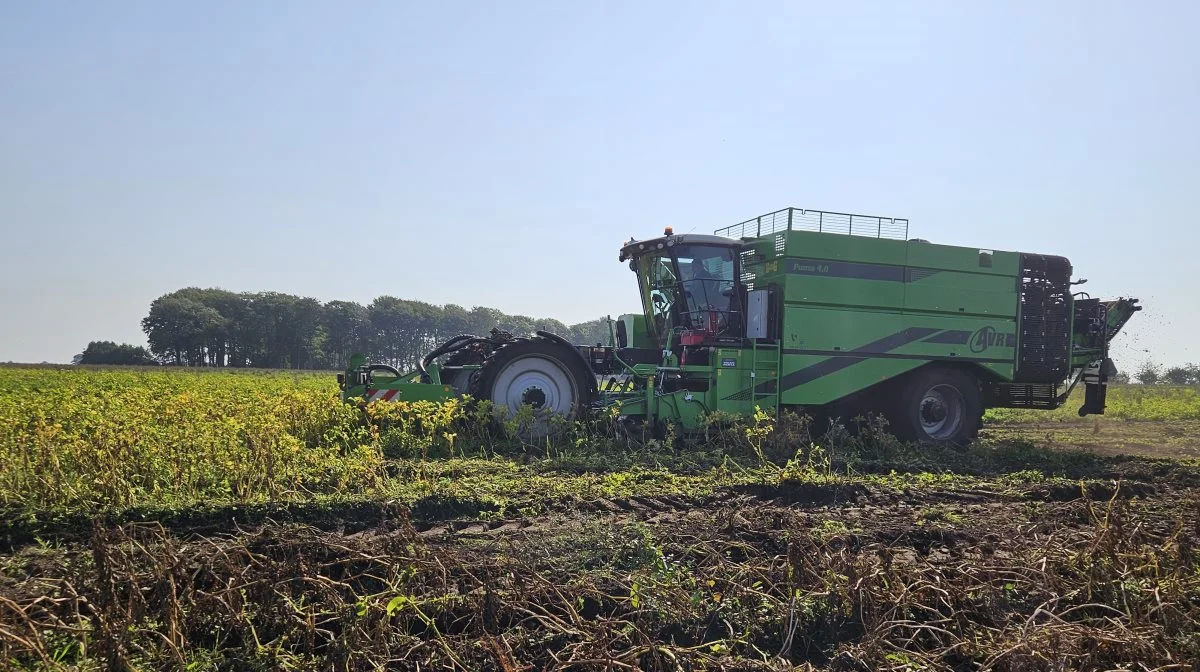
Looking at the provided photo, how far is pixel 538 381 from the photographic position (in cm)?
898

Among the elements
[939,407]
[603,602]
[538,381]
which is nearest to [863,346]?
[939,407]

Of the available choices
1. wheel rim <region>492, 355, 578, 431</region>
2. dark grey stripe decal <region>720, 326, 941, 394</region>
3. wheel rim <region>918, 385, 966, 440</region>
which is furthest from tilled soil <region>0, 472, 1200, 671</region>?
wheel rim <region>918, 385, 966, 440</region>

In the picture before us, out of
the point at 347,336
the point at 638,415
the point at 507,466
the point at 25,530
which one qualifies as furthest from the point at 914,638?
the point at 347,336

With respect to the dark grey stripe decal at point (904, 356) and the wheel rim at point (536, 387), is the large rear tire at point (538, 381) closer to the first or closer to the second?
the wheel rim at point (536, 387)

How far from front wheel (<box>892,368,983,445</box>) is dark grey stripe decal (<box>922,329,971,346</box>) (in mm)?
423

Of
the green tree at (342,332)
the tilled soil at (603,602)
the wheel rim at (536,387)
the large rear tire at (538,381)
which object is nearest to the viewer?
the tilled soil at (603,602)

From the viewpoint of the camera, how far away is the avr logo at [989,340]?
1045 cm

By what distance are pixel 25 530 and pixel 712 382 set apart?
7.03 m

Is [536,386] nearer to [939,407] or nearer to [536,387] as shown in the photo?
[536,387]

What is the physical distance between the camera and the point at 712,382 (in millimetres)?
9492

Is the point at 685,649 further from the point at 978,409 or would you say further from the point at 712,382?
the point at 978,409

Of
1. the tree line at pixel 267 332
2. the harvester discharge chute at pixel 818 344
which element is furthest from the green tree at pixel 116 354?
the harvester discharge chute at pixel 818 344

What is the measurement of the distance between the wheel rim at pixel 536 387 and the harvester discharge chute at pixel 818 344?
0.06ft

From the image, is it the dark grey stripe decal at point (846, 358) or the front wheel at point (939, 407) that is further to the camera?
the front wheel at point (939, 407)
